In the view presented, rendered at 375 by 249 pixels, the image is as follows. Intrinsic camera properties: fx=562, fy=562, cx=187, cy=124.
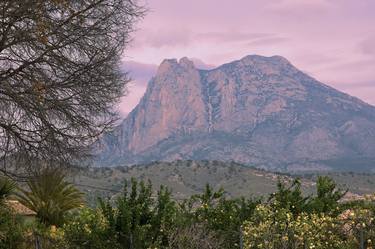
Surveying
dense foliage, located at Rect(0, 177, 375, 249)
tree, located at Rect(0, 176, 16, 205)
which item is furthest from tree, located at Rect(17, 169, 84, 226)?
dense foliage, located at Rect(0, 177, 375, 249)

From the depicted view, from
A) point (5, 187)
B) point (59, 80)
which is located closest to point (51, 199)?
point (5, 187)

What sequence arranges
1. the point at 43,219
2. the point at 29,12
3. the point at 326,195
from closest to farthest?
the point at 29,12, the point at 326,195, the point at 43,219

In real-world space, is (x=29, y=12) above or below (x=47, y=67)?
above

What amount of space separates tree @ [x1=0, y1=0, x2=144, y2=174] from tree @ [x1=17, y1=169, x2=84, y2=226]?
5.90 m

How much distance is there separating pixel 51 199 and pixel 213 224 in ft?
25.2

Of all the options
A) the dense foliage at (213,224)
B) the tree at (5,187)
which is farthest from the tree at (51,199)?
the dense foliage at (213,224)

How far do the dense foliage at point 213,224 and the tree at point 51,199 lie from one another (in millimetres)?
3934

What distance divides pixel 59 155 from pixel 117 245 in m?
2.09

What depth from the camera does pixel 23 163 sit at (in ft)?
36.5

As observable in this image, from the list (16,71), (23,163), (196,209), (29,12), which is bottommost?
(196,209)

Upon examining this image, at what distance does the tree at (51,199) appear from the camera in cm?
1709

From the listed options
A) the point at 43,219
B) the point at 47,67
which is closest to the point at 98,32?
the point at 47,67

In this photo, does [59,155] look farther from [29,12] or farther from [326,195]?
[326,195]

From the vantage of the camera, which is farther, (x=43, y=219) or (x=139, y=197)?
(x=43, y=219)
